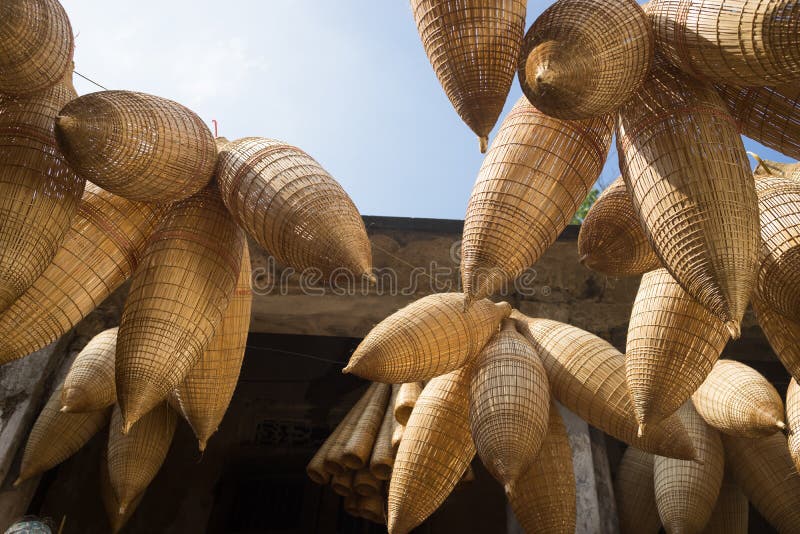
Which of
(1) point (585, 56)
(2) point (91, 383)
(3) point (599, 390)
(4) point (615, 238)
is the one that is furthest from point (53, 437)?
(1) point (585, 56)

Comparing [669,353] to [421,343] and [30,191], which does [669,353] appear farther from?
[30,191]

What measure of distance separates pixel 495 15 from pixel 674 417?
33.1 inches

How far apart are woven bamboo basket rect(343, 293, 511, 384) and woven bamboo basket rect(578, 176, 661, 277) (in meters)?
0.27

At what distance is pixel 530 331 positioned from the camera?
137cm

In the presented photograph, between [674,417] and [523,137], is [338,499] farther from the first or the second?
[523,137]

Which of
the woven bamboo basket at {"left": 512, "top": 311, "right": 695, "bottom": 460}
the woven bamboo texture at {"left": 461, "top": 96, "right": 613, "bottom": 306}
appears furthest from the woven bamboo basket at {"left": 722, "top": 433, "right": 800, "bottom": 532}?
the woven bamboo texture at {"left": 461, "top": 96, "right": 613, "bottom": 306}

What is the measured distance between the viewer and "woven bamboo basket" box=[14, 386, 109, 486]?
1676 mm

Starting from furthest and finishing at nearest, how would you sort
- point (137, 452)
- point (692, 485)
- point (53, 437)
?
point (53, 437)
point (137, 452)
point (692, 485)

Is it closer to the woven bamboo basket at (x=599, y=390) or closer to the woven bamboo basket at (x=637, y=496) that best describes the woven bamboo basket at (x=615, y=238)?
the woven bamboo basket at (x=599, y=390)

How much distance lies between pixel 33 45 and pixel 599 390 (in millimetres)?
1118

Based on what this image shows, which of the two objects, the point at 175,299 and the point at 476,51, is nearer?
the point at 476,51

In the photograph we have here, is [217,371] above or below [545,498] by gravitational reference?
above

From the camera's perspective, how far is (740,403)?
1.30 m

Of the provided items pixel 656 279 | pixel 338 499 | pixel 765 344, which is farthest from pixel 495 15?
pixel 338 499
